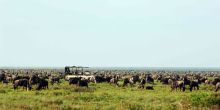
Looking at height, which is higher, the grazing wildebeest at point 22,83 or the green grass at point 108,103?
the grazing wildebeest at point 22,83

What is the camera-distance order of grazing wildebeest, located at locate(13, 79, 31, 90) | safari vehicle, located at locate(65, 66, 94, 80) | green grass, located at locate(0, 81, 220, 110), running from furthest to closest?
safari vehicle, located at locate(65, 66, 94, 80)
grazing wildebeest, located at locate(13, 79, 31, 90)
green grass, located at locate(0, 81, 220, 110)

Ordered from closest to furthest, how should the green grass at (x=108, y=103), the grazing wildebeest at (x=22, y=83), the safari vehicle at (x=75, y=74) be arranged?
the green grass at (x=108, y=103)
the grazing wildebeest at (x=22, y=83)
the safari vehicle at (x=75, y=74)

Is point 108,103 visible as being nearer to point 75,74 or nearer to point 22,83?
point 22,83

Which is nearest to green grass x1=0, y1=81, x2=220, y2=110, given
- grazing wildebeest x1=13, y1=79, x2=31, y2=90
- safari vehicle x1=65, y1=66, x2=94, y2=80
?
grazing wildebeest x1=13, y1=79, x2=31, y2=90

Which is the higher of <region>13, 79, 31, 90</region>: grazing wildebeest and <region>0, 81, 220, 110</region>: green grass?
<region>13, 79, 31, 90</region>: grazing wildebeest

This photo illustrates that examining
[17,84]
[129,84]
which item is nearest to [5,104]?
[17,84]

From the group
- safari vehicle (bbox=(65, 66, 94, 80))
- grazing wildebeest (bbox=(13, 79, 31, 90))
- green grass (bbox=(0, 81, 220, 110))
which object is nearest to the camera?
green grass (bbox=(0, 81, 220, 110))

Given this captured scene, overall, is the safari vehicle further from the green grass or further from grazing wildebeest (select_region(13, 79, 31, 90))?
the green grass

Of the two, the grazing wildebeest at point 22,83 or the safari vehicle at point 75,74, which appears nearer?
the grazing wildebeest at point 22,83

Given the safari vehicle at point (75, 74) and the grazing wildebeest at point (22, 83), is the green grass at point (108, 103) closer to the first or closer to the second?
the grazing wildebeest at point (22, 83)

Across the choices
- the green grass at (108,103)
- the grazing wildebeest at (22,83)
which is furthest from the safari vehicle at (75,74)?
the green grass at (108,103)

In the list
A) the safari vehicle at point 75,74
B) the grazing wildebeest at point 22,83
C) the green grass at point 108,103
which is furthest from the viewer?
the safari vehicle at point 75,74

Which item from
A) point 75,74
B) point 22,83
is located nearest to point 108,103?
point 22,83

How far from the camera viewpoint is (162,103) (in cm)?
3244
